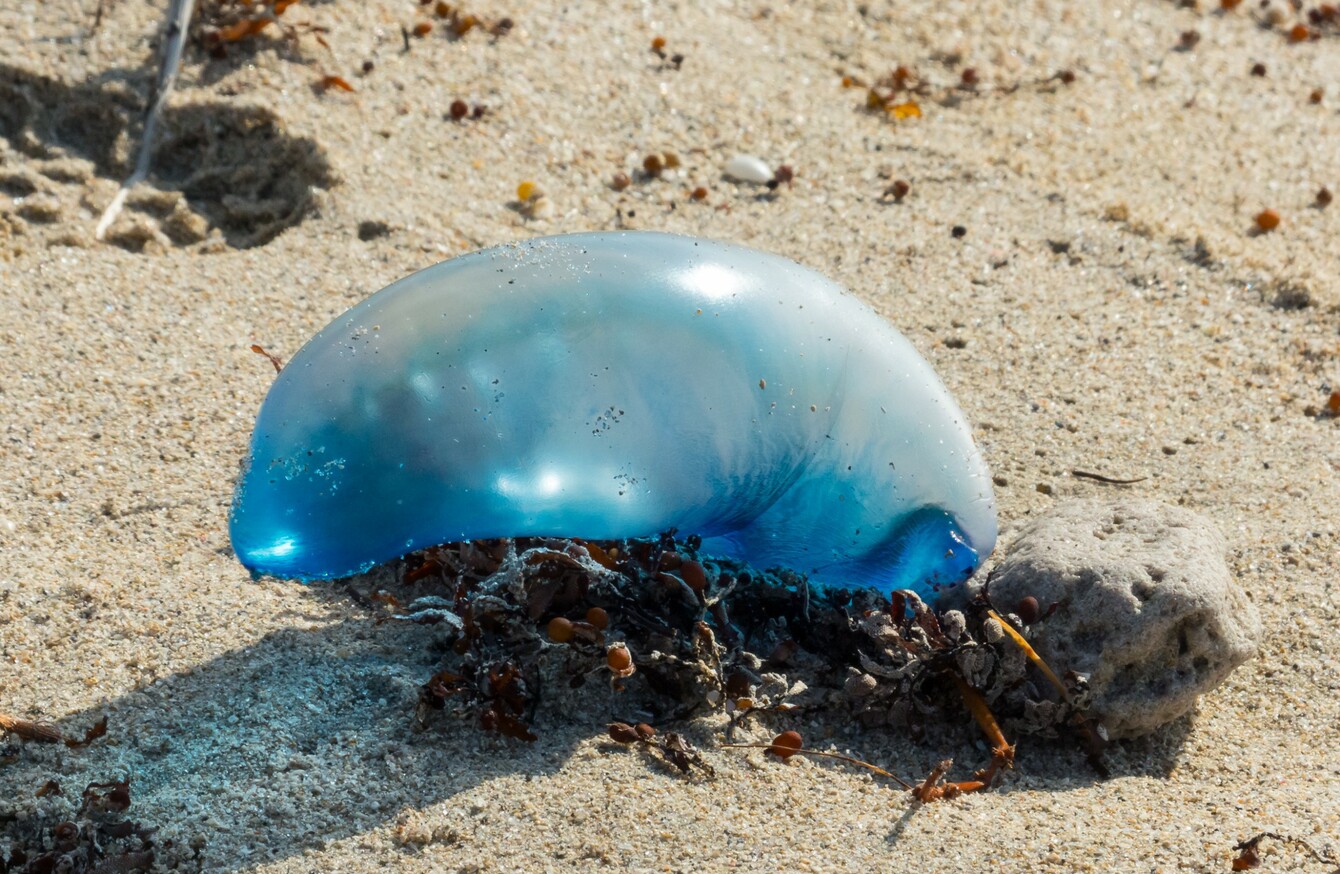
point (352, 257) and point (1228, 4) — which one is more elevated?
point (1228, 4)

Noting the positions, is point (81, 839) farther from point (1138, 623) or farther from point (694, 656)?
point (1138, 623)

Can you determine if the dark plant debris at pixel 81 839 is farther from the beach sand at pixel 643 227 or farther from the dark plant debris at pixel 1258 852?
the dark plant debris at pixel 1258 852

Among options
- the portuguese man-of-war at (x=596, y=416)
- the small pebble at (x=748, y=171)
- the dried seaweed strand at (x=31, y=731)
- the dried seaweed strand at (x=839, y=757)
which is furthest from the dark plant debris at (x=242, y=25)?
the dried seaweed strand at (x=839, y=757)

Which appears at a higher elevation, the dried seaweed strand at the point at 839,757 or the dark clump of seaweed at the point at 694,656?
the dark clump of seaweed at the point at 694,656

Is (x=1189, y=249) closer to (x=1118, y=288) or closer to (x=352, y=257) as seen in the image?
(x=1118, y=288)

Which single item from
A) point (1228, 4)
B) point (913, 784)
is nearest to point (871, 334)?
point (913, 784)

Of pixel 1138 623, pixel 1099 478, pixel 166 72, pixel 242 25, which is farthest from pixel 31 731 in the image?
pixel 242 25

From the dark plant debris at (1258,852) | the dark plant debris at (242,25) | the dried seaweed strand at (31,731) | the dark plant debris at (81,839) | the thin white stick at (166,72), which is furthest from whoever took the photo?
the dark plant debris at (242,25)
